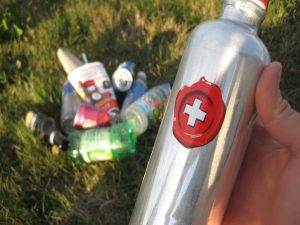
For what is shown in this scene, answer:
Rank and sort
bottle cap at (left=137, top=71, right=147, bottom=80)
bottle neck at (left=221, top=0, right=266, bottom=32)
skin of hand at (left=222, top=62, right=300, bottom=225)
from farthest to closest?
bottle cap at (left=137, top=71, right=147, bottom=80)
skin of hand at (left=222, top=62, right=300, bottom=225)
bottle neck at (left=221, top=0, right=266, bottom=32)

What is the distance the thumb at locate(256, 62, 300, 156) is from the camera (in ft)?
5.09

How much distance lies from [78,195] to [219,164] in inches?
43.0

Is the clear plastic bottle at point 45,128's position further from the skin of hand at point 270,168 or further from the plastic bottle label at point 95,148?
the skin of hand at point 270,168

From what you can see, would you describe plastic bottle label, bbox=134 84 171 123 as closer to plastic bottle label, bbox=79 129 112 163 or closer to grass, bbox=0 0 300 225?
grass, bbox=0 0 300 225

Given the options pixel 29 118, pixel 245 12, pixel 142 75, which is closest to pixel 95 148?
pixel 29 118

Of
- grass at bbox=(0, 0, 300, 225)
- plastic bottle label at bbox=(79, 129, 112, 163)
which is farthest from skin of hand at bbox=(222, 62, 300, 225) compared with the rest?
plastic bottle label at bbox=(79, 129, 112, 163)

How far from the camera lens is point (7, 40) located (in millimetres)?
3209

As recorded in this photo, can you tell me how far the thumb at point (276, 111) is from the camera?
155 cm

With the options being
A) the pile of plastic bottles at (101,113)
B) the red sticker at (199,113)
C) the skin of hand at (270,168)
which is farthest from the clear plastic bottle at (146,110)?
the red sticker at (199,113)

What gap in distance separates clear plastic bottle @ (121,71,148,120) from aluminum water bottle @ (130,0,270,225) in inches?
43.4

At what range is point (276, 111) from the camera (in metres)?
1.66

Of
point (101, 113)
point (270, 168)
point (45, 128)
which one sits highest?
point (270, 168)

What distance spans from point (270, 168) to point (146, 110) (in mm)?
911

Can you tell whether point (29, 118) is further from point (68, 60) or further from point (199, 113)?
point (199, 113)
